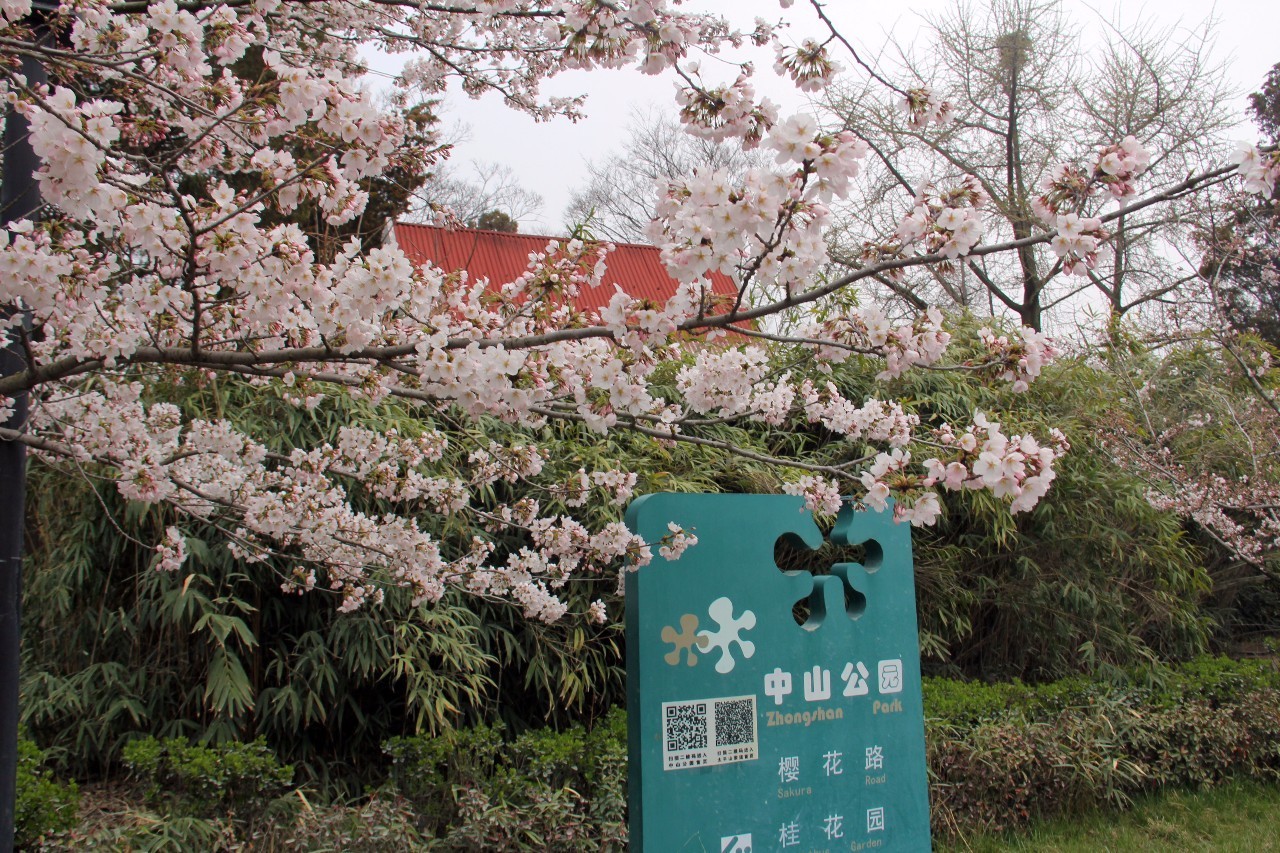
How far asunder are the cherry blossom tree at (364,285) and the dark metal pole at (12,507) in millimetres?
41

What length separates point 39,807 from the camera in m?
2.23

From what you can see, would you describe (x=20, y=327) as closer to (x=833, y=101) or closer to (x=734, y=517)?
(x=734, y=517)

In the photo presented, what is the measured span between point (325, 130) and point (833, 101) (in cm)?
994

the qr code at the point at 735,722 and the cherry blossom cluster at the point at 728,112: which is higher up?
the cherry blossom cluster at the point at 728,112

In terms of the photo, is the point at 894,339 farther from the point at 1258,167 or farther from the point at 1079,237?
the point at 1258,167

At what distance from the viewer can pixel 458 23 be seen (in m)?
2.78

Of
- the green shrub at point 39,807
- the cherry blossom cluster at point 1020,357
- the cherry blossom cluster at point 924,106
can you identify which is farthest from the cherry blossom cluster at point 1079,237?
the green shrub at point 39,807

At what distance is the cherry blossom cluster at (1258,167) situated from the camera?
5.12 feet

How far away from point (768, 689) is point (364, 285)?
1722mm

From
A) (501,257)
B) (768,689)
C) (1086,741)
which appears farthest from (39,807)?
(501,257)

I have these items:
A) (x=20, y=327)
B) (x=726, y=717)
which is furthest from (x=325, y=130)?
(x=726, y=717)

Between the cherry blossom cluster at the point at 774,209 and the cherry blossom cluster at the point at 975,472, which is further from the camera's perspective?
the cherry blossom cluster at the point at 975,472

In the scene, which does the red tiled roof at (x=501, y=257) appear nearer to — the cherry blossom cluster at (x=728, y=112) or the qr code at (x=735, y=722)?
the qr code at (x=735, y=722)

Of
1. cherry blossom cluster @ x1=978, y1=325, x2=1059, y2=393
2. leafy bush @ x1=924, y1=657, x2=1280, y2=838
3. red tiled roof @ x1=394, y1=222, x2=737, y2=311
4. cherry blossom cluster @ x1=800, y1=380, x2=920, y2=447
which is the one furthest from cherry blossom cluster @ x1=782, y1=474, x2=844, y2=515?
red tiled roof @ x1=394, y1=222, x2=737, y2=311
